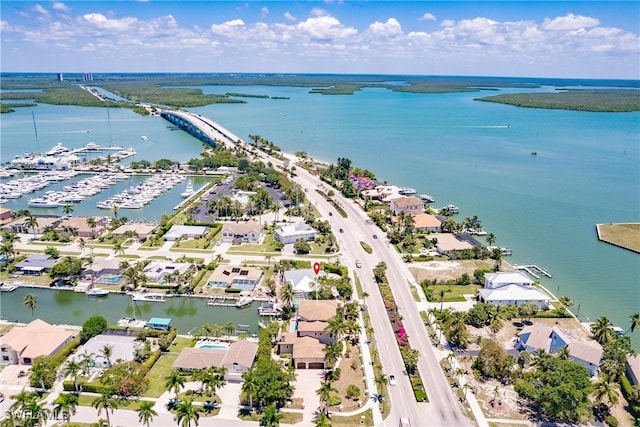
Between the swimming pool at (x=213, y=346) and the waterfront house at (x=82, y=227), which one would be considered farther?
the waterfront house at (x=82, y=227)

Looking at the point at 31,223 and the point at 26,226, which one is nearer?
the point at 31,223

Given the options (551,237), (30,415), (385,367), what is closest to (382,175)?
(551,237)

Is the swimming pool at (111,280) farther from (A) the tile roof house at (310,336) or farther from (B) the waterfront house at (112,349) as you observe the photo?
(A) the tile roof house at (310,336)

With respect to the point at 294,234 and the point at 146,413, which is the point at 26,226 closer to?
the point at 294,234

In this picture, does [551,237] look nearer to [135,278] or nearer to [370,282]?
[370,282]

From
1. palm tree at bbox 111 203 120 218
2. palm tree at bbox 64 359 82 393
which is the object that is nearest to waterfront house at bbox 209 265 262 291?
palm tree at bbox 64 359 82 393

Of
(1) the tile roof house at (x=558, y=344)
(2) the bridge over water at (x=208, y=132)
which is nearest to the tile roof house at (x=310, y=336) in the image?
(1) the tile roof house at (x=558, y=344)

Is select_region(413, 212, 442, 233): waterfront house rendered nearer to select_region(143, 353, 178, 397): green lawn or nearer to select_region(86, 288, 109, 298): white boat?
select_region(143, 353, 178, 397): green lawn

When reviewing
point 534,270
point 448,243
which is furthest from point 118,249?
point 534,270
